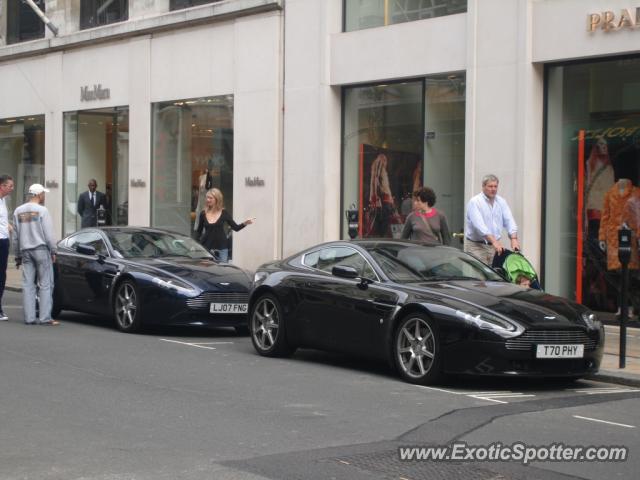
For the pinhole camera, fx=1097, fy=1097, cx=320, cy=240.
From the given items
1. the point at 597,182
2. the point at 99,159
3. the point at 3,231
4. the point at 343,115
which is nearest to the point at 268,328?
the point at 3,231

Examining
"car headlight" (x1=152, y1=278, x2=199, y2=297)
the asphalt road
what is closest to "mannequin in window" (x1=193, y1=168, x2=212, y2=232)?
"car headlight" (x1=152, y1=278, x2=199, y2=297)

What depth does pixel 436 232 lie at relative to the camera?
14.8 meters

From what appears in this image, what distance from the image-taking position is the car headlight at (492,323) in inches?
383

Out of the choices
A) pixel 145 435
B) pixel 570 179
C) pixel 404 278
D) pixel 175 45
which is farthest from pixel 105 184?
pixel 145 435

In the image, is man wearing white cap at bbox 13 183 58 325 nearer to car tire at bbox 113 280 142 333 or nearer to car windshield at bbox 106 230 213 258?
car windshield at bbox 106 230 213 258

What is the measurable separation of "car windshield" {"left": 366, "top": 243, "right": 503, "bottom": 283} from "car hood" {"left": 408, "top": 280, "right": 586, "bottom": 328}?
282 mm

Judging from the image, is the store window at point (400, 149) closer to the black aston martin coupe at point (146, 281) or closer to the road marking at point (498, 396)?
the black aston martin coupe at point (146, 281)

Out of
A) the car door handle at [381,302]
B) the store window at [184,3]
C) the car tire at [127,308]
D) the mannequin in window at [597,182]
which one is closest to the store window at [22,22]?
the store window at [184,3]

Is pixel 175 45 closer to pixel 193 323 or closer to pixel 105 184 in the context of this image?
pixel 105 184

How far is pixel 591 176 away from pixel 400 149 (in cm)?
412

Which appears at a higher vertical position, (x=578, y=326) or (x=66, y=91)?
(x=66, y=91)

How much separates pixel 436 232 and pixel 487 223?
0.82 meters

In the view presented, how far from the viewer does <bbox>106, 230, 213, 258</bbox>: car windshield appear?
14.9 m

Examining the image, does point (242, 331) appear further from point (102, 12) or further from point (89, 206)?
point (102, 12)
